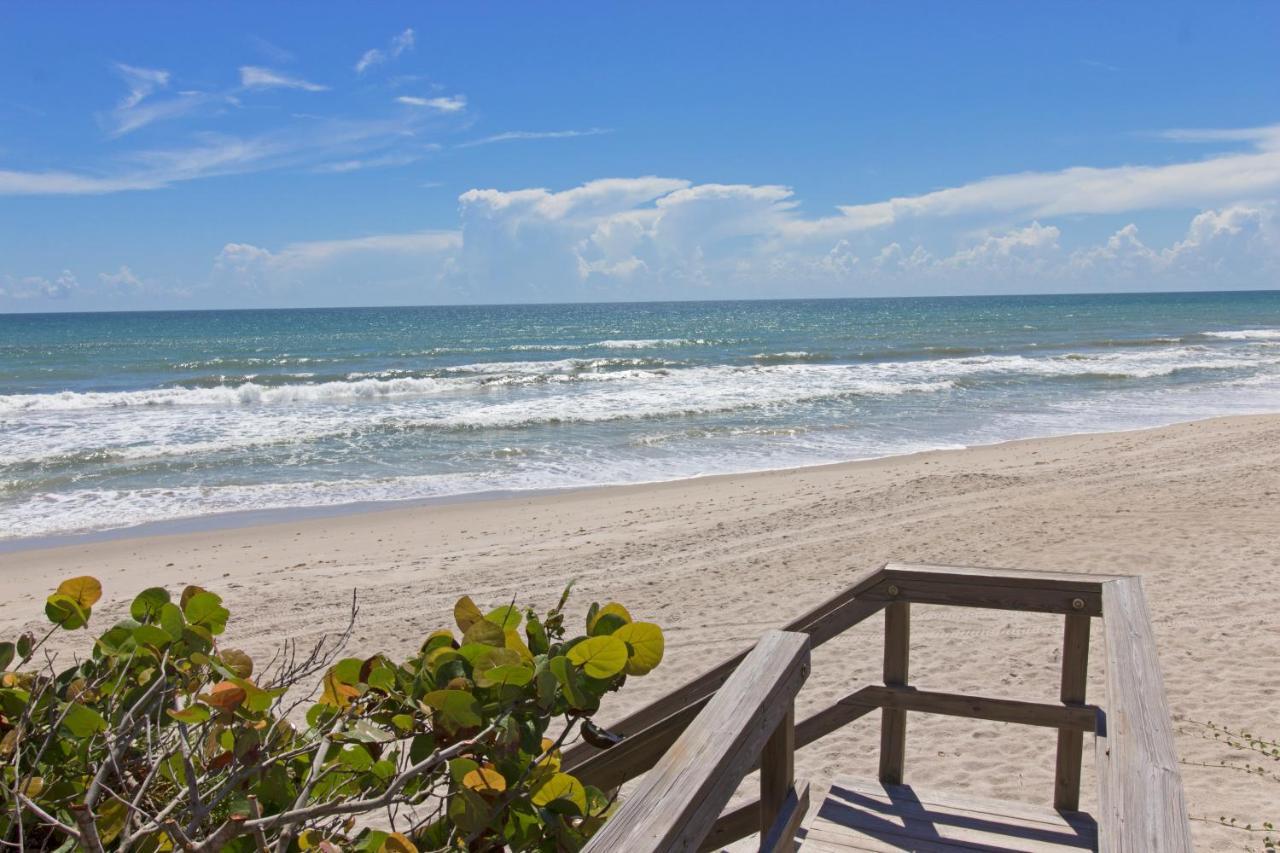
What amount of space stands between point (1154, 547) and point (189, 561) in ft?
29.8

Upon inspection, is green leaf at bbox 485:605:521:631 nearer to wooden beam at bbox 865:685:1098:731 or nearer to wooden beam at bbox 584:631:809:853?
wooden beam at bbox 584:631:809:853

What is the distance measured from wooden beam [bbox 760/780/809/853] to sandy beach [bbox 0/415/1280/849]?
5.28 ft


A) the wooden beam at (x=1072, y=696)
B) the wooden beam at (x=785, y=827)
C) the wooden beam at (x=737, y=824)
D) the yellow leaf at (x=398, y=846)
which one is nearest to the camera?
the yellow leaf at (x=398, y=846)

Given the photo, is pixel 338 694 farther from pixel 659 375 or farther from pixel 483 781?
pixel 659 375

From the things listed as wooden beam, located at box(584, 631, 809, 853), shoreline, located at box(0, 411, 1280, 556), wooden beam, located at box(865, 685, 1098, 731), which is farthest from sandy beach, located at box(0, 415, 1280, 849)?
wooden beam, located at box(584, 631, 809, 853)

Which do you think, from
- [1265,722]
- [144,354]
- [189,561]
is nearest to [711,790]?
[1265,722]

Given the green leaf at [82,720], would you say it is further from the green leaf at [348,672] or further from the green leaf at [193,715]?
the green leaf at [348,672]

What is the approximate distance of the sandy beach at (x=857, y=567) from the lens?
4.99 metres

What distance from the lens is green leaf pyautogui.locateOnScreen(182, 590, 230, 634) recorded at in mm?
1689

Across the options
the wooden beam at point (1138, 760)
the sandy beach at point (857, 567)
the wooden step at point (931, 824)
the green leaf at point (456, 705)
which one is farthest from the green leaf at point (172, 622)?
the sandy beach at point (857, 567)

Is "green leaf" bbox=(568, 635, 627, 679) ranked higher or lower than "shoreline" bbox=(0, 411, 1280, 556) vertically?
higher

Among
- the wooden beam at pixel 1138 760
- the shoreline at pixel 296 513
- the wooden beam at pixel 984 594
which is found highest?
the wooden beam at pixel 1138 760

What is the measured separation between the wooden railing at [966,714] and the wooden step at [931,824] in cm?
11

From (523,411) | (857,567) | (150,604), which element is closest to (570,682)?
(150,604)
